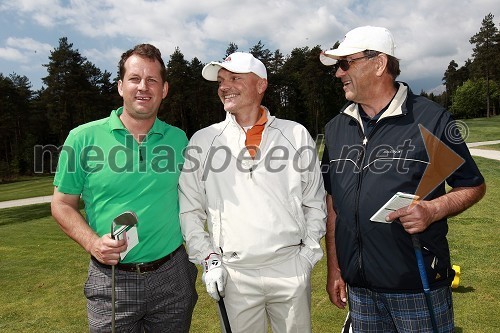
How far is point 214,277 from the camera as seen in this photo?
309cm

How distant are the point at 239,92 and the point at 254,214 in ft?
3.50

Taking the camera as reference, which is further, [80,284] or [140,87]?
[80,284]

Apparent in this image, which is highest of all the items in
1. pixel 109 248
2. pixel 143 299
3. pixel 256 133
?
pixel 256 133

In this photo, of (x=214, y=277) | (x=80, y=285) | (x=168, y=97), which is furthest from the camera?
(x=168, y=97)

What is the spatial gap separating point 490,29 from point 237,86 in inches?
3352

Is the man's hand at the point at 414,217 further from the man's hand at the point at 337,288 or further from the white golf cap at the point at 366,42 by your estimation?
the white golf cap at the point at 366,42

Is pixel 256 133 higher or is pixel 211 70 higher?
pixel 211 70

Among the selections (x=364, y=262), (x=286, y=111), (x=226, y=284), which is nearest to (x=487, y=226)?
(x=364, y=262)

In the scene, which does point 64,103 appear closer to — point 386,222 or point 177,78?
point 177,78

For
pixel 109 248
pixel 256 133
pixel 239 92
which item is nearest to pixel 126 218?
pixel 109 248

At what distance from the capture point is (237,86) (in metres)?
3.54

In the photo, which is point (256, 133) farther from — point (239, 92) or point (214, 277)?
point (214, 277)

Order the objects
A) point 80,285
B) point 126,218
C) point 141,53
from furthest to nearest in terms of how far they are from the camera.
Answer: point 80,285, point 141,53, point 126,218

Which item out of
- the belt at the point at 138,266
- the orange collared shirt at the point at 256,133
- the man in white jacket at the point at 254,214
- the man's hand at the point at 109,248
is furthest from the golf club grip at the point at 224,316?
the orange collared shirt at the point at 256,133
